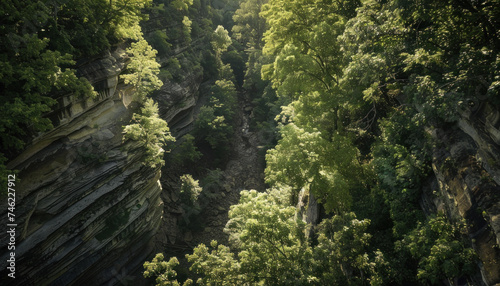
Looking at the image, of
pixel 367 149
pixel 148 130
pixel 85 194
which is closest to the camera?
pixel 85 194

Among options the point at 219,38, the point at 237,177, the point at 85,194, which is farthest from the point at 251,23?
the point at 85,194

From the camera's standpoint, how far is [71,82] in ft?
36.3

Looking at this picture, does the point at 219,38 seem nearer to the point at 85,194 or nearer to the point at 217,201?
the point at 217,201

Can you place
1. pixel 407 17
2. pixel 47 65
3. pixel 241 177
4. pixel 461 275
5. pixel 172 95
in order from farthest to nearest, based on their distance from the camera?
1. pixel 241 177
2. pixel 172 95
3. pixel 47 65
4. pixel 407 17
5. pixel 461 275

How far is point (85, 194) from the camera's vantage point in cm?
1295

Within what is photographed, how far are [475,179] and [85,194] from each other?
53.5ft

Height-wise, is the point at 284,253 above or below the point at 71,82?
below

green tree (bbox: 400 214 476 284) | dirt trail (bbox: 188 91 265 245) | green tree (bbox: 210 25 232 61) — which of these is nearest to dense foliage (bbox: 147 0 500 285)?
green tree (bbox: 400 214 476 284)

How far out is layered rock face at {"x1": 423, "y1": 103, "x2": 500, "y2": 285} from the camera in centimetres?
604

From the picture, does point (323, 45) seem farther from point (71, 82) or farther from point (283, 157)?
point (71, 82)

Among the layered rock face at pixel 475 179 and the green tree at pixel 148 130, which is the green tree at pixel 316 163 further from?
the green tree at pixel 148 130

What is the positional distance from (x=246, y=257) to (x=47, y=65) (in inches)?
426

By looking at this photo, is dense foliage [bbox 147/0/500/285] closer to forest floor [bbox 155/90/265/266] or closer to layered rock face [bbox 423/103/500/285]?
layered rock face [bbox 423/103/500/285]

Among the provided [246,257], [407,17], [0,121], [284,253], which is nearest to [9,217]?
[0,121]
